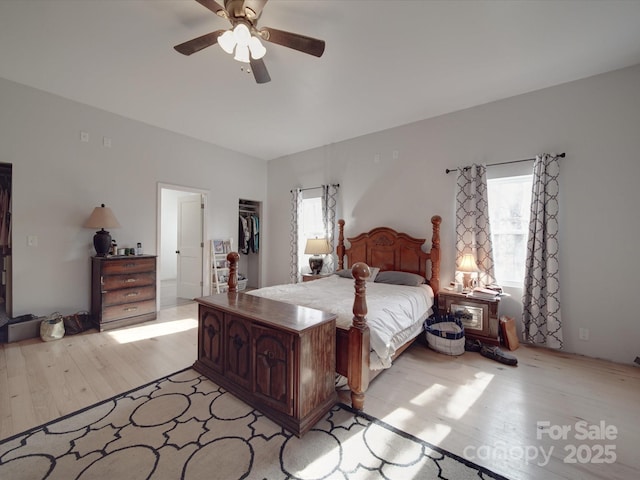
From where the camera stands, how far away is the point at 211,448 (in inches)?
59.5

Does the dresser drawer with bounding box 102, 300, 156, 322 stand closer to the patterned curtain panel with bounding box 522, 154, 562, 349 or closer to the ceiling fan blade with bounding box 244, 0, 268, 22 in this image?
the ceiling fan blade with bounding box 244, 0, 268, 22

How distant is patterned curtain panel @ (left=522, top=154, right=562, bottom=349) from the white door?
494cm

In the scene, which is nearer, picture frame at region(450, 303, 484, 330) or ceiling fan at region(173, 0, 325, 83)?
ceiling fan at region(173, 0, 325, 83)


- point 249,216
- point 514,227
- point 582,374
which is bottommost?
point 582,374

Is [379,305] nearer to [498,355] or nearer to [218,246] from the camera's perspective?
[498,355]

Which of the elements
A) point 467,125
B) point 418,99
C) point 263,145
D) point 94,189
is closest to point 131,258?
point 94,189

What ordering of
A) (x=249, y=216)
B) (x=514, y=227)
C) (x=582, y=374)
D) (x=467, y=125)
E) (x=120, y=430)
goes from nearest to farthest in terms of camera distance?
(x=120, y=430), (x=582, y=374), (x=514, y=227), (x=467, y=125), (x=249, y=216)

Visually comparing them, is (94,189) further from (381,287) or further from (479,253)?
(479,253)

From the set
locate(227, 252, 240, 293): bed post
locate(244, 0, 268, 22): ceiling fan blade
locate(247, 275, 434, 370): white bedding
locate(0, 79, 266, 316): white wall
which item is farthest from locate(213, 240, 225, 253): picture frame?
locate(244, 0, 268, 22): ceiling fan blade

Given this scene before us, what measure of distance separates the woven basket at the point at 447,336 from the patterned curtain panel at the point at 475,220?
0.73 metres

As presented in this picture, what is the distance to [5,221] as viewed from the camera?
3.29 m

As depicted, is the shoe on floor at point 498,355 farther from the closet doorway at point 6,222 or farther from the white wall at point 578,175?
the closet doorway at point 6,222

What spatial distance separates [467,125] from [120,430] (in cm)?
453

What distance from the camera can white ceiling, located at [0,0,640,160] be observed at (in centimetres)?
198
